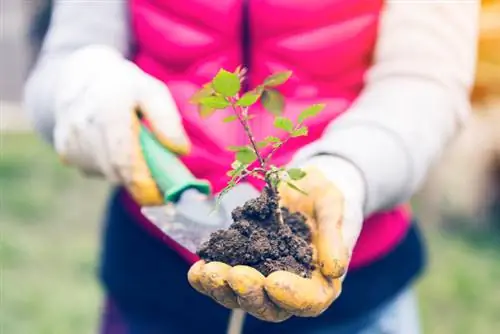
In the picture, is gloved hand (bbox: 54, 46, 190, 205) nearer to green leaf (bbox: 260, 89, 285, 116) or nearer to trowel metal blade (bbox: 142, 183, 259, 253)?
trowel metal blade (bbox: 142, 183, 259, 253)

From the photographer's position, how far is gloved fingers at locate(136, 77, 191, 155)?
869 mm

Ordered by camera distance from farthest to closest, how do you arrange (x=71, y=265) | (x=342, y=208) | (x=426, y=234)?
1. (x=426, y=234)
2. (x=71, y=265)
3. (x=342, y=208)

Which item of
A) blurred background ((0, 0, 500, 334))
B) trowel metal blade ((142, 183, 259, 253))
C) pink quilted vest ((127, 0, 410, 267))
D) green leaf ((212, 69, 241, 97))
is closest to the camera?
green leaf ((212, 69, 241, 97))

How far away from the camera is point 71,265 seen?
2182 millimetres

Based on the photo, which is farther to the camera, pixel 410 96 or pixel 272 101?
pixel 410 96

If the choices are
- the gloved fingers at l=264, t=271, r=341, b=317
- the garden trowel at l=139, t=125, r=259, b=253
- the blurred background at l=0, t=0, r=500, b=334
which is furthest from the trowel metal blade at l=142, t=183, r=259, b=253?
the blurred background at l=0, t=0, r=500, b=334

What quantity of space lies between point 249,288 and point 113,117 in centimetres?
27

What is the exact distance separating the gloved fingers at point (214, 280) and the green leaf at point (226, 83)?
0.13 m

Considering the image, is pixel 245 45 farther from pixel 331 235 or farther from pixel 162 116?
pixel 331 235

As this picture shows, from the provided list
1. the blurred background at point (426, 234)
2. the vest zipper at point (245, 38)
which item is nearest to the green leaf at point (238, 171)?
the vest zipper at point (245, 38)

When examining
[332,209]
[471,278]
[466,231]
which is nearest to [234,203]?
[332,209]

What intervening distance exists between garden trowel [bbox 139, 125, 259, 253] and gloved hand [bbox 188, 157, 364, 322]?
5 cm

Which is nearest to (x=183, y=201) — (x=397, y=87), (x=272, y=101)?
(x=272, y=101)

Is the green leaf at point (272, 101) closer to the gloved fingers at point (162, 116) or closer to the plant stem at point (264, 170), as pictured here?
the plant stem at point (264, 170)
